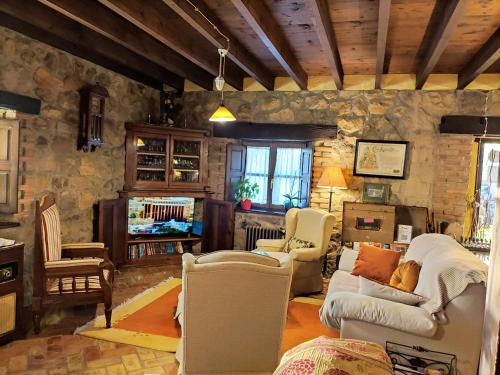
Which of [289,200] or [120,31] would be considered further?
[289,200]

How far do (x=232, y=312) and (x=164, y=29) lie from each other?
8.33 ft

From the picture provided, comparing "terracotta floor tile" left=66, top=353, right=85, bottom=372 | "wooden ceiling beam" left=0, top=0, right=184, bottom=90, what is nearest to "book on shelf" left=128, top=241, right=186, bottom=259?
"wooden ceiling beam" left=0, top=0, right=184, bottom=90

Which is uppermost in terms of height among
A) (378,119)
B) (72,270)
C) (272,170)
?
(378,119)

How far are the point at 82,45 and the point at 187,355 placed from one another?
3110 millimetres

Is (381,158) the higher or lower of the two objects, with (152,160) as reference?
higher

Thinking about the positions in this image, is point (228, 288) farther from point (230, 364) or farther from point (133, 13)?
point (133, 13)

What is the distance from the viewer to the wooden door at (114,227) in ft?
15.2

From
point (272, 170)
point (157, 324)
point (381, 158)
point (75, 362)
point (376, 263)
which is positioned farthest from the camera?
point (272, 170)

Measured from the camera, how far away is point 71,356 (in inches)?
108

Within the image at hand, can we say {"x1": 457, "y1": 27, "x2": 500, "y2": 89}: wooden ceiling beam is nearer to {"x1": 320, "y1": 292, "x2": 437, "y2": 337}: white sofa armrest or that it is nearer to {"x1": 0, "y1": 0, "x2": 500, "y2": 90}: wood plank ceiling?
{"x1": 0, "y1": 0, "x2": 500, "y2": 90}: wood plank ceiling

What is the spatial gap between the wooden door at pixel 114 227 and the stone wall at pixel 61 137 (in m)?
0.13

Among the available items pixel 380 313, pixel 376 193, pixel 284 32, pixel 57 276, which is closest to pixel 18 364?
pixel 57 276

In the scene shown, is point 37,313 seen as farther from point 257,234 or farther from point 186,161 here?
point 257,234

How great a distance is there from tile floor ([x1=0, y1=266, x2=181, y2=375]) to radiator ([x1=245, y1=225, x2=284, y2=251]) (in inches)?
103
